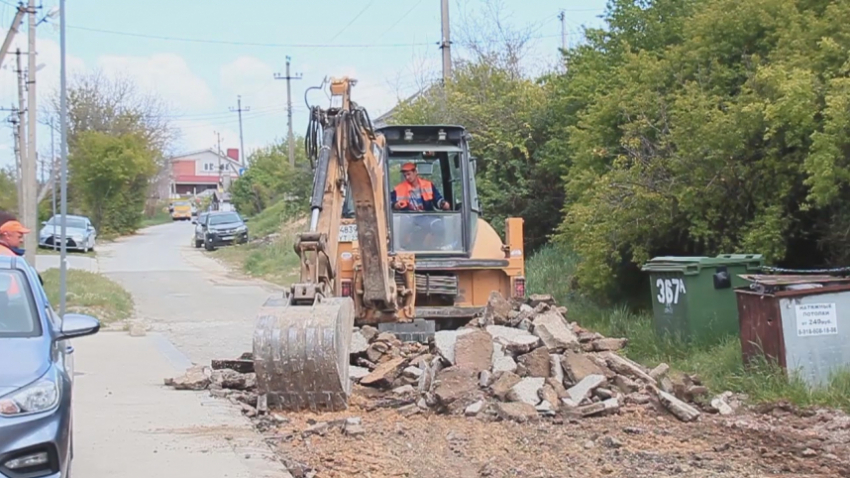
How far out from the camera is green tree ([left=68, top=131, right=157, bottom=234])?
5681cm

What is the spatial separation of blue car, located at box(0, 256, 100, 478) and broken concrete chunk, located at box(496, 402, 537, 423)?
340cm

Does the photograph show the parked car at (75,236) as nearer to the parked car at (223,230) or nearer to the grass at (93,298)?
the parked car at (223,230)

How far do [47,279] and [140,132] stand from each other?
39.4 meters

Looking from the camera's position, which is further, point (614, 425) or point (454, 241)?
point (454, 241)

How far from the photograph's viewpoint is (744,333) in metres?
9.92

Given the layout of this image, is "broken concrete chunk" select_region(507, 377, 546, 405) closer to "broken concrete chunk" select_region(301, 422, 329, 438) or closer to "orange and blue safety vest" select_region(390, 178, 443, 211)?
"broken concrete chunk" select_region(301, 422, 329, 438)

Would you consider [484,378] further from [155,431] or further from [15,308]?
[15,308]

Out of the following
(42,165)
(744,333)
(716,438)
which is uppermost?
(42,165)

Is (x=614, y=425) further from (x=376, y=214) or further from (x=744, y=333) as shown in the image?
(x=376, y=214)

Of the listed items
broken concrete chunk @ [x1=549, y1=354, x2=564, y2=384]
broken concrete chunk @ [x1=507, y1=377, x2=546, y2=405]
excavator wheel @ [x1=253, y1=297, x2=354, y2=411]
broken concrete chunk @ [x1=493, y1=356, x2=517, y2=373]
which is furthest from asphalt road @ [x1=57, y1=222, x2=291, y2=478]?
broken concrete chunk @ [x1=549, y1=354, x2=564, y2=384]

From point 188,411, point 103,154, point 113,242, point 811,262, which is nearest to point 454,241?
point 811,262

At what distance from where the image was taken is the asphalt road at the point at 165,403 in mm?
7418

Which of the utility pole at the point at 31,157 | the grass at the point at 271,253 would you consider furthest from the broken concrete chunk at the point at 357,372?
the grass at the point at 271,253

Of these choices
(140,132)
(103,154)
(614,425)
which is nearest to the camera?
(614,425)
